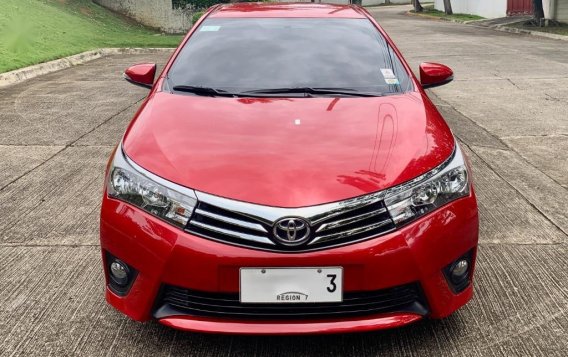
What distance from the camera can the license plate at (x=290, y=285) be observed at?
2.35 meters

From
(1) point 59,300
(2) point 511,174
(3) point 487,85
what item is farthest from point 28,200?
(3) point 487,85

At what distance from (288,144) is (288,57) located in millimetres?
1133

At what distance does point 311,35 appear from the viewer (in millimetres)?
3969

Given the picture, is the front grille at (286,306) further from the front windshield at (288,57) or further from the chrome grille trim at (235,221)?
the front windshield at (288,57)

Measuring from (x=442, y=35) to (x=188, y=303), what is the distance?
2057cm

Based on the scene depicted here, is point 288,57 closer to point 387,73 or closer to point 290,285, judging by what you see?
point 387,73

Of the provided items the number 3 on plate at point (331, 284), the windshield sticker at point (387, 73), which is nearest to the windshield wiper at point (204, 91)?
the windshield sticker at point (387, 73)

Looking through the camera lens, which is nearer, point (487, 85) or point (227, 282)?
point (227, 282)

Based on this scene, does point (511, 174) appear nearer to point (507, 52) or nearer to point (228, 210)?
point (228, 210)

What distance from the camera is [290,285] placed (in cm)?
236

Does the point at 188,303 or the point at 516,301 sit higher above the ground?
the point at 188,303

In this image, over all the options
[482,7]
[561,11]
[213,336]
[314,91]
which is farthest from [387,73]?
[482,7]

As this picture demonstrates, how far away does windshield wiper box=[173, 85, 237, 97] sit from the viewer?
3387 mm

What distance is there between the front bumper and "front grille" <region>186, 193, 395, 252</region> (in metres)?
0.03
